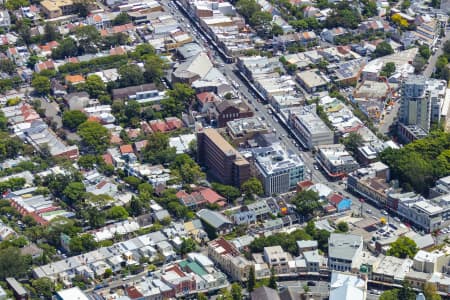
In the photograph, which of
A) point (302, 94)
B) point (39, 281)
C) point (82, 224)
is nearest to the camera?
point (39, 281)

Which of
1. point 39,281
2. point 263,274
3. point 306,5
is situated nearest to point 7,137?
point 39,281

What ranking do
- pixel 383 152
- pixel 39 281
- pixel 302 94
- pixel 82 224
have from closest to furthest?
pixel 39 281, pixel 82 224, pixel 383 152, pixel 302 94

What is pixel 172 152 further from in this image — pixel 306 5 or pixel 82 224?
pixel 306 5

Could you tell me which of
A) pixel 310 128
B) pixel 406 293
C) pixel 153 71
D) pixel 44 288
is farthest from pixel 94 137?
pixel 406 293

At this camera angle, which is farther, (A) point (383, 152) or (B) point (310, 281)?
(A) point (383, 152)

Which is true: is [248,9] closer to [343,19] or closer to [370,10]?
[343,19]

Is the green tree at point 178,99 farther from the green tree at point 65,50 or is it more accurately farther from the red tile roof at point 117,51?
the green tree at point 65,50

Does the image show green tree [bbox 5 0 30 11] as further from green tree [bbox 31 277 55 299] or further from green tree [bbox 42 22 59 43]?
green tree [bbox 31 277 55 299]

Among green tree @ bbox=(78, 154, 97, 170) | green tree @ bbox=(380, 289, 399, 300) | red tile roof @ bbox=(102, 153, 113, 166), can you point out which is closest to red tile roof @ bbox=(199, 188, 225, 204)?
red tile roof @ bbox=(102, 153, 113, 166)
